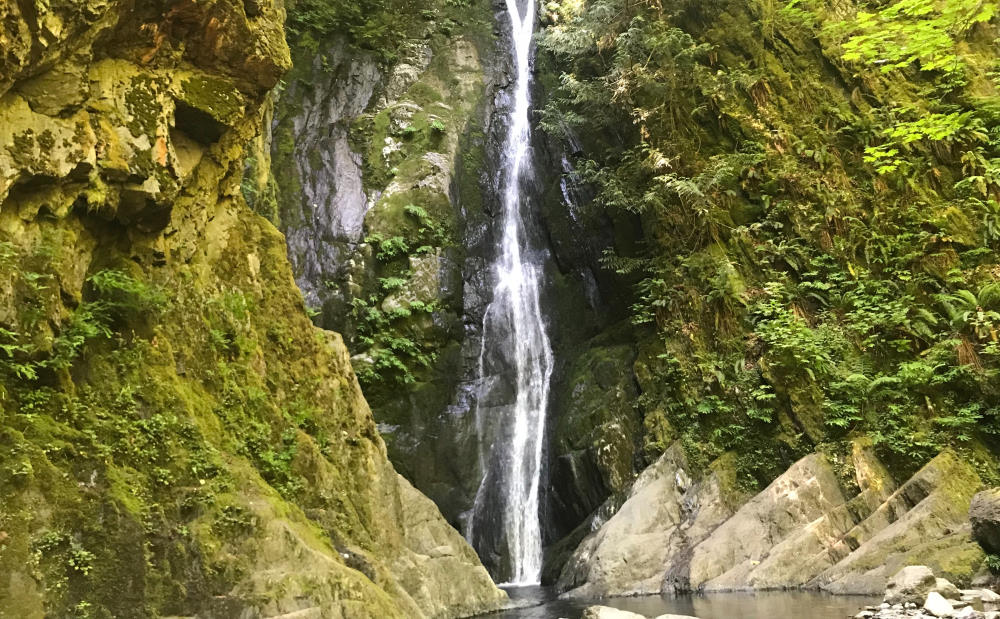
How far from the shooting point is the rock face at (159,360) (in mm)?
5840

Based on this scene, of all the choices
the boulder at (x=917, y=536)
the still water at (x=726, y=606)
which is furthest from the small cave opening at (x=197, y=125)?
the boulder at (x=917, y=536)

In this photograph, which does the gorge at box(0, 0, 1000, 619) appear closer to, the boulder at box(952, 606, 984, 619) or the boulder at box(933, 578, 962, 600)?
the boulder at box(933, 578, 962, 600)

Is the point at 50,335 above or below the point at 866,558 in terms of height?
above

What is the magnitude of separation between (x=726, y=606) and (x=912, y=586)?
258 cm

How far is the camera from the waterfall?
53.2 feet

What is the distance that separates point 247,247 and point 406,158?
40.2 feet

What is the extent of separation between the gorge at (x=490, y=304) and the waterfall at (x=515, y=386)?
89mm

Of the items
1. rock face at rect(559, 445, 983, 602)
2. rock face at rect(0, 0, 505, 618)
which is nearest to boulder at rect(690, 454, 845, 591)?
rock face at rect(559, 445, 983, 602)

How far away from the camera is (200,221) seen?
29.7 feet

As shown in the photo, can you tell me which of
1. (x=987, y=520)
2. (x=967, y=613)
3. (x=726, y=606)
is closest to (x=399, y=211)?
(x=726, y=606)

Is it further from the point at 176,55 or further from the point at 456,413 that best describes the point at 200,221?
the point at 456,413

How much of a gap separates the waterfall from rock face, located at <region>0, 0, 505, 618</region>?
605cm

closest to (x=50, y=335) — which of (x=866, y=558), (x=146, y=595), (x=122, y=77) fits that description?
(x=146, y=595)

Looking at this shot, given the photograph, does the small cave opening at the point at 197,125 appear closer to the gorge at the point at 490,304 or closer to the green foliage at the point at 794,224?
the gorge at the point at 490,304
